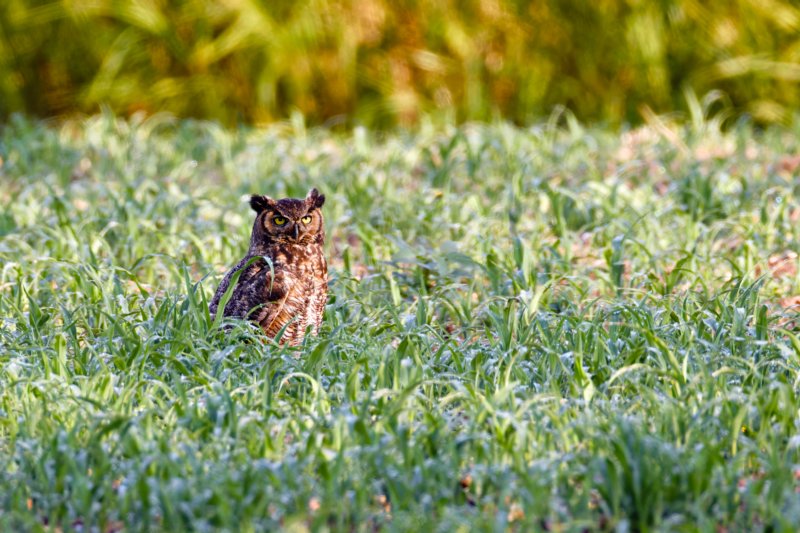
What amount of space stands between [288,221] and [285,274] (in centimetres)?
21

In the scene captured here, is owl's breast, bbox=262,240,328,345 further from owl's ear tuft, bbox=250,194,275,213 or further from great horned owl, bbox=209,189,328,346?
owl's ear tuft, bbox=250,194,275,213

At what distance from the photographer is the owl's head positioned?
332 centimetres

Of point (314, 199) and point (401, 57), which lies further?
point (401, 57)

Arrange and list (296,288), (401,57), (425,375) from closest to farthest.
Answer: (425,375), (296,288), (401,57)

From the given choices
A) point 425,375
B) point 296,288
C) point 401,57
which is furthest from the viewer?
point 401,57

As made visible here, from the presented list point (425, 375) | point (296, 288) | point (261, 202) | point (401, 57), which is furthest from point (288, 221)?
point (401, 57)

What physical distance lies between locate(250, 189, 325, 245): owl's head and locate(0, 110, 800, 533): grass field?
0.36 m

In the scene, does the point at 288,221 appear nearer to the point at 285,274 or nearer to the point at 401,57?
the point at 285,274

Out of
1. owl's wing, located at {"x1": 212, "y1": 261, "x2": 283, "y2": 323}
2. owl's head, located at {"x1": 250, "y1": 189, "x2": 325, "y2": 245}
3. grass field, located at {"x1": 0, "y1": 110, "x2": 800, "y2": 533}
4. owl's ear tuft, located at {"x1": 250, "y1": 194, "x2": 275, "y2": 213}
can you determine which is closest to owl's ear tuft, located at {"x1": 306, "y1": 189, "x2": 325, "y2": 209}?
owl's head, located at {"x1": 250, "y1": 189, "x2": 325, "y2": 245}

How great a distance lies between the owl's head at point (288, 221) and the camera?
131 inches

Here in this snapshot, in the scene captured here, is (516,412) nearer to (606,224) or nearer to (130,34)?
(606,224)

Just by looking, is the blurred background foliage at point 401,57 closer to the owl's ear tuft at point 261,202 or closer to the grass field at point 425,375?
the grass field at point 425,375

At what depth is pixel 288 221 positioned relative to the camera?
10.9 ft

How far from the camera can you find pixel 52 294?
3961 millimetres
